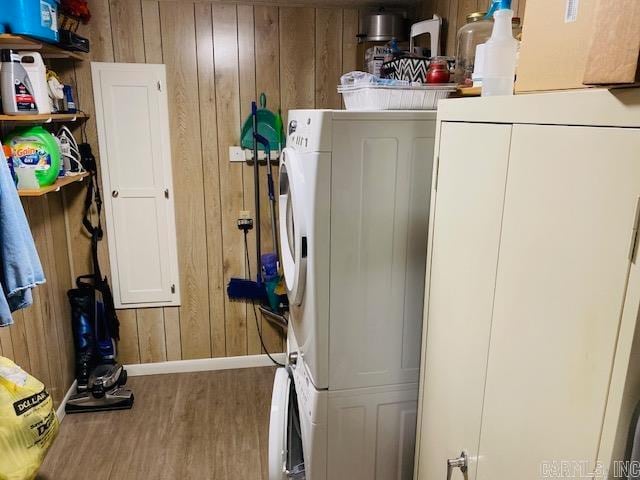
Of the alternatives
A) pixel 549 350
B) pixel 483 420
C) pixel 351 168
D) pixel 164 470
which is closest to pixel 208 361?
pixel 164 470

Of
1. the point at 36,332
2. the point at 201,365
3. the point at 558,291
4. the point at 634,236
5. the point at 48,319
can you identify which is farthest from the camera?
the point at 201,365

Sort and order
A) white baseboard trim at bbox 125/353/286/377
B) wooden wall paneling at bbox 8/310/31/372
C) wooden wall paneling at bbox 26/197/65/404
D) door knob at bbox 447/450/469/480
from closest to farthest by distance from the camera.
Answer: door knob at bbox 447/450/469/480, wooden wall paneling at bbox 8/310/31/372, wooden wall paneling at bbox 26/197/65/404, white baseboard trim at bbox 125/353/286/377

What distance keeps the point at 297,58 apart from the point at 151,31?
2.53 feet

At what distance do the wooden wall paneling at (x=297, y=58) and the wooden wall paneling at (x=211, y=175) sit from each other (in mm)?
384

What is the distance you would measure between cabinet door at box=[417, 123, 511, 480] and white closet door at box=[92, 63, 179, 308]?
6.21ft

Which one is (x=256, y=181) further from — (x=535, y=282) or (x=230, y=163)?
(x=535, y=282)

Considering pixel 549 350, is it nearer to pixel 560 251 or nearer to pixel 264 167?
pixel 560 251

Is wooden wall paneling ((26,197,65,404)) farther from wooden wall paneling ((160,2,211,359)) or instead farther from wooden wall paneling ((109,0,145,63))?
wooden wall paneling ((109,0,145,63))

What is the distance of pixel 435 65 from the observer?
1552 millimetres

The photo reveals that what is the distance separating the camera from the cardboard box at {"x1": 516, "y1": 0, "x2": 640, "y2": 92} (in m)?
0.61

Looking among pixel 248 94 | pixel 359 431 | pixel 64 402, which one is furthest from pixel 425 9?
pixel 64 402

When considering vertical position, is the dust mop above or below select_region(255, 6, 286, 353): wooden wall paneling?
below

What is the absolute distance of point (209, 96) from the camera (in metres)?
2.65

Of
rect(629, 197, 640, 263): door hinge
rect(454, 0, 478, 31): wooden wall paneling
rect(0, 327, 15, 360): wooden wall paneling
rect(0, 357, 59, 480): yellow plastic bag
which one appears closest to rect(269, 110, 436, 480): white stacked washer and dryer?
rect(454, 0, 478, 31): wooden wall paneling
